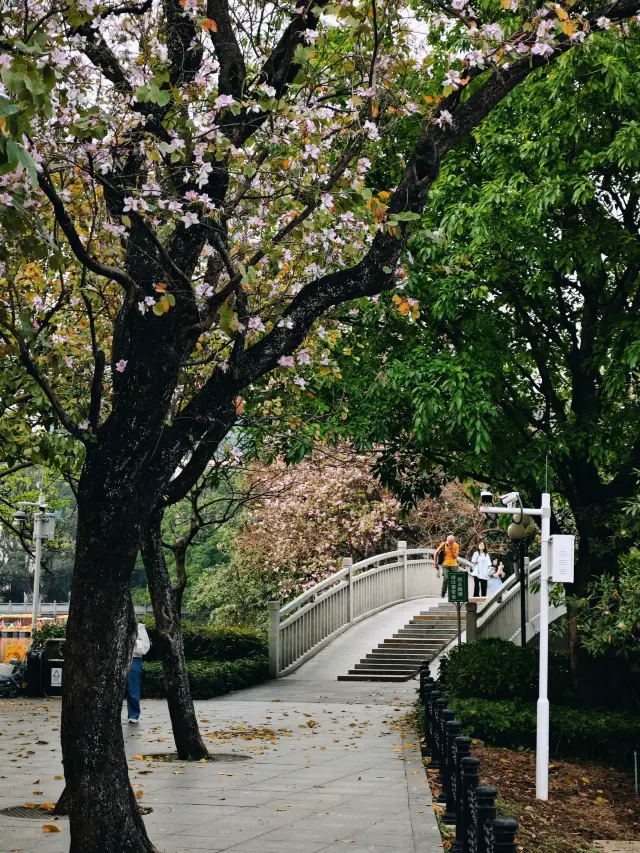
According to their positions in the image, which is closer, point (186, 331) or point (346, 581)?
point (186, 331)

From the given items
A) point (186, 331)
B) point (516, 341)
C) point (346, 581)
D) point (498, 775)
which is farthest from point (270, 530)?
point (186, 331)

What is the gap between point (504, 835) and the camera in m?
4.93

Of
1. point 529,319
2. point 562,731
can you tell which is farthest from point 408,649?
point 529,319

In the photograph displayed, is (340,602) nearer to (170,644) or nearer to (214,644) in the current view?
(214,644)

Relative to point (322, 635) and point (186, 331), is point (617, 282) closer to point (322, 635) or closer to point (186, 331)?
point (186, 331)

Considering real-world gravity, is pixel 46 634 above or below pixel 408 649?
above

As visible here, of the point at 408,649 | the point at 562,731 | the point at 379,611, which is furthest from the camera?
the point at 379,611

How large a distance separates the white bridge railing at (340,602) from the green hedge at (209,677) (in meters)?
1.05

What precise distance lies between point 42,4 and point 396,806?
7324mm

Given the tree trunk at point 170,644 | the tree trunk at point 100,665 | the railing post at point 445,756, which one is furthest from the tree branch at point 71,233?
the railing post at point 445,756

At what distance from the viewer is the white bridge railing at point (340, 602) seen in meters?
23.2

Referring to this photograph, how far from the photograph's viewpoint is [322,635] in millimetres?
25219

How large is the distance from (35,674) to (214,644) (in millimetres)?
3864

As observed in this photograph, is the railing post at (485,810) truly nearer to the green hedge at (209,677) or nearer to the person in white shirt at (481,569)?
the green hedge at (209,677)
